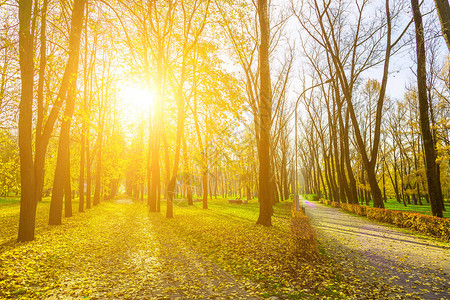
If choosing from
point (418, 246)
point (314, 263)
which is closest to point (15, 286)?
point (314, 263)

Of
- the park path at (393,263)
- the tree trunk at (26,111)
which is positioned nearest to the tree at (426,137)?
the park path at (393,263)

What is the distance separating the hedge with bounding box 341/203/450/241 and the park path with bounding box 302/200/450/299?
28.8 inches

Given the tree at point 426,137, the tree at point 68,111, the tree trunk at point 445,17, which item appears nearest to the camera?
the tree trunk at point 445,17

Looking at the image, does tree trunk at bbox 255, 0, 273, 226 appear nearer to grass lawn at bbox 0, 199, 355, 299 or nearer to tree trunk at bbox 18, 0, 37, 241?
grass lawn at bbox 0, 199, 355, 299

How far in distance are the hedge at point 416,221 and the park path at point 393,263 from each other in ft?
2.40

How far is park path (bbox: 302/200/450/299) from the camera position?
16.3 feet

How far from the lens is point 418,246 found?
8.74 metres

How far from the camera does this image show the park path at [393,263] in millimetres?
4980

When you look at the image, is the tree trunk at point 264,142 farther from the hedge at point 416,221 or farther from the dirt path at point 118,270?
the hedge at point 416,221

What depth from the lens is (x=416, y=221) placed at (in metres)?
11.7

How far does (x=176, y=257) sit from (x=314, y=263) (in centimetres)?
385

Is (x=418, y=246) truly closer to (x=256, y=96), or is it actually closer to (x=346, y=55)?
(x=256, y=96)

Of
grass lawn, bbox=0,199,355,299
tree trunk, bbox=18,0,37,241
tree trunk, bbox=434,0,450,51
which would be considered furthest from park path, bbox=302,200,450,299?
tree trunk, bbox=18,0,37,241

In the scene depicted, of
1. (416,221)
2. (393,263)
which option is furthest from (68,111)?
(416,221)
